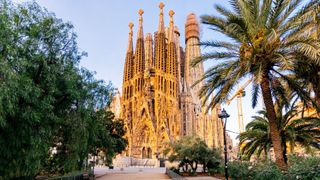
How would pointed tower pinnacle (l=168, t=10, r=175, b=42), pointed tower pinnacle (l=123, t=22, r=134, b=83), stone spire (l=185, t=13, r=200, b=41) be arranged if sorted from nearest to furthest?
1. pointed tower pinnacle (l=168, t=10, r=175, b=42)
2. pointed tower pinnacle (l=123, t=22, r=134, b=83)
3. stone spire (l=185, t=13, r=200, b=41)

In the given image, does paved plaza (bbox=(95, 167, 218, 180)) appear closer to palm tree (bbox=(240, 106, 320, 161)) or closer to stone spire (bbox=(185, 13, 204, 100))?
palm tree (bbox=(240, 106, 320, 161))

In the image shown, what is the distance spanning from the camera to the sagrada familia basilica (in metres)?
67.1

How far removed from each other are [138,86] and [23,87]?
2538 inches

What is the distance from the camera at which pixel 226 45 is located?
12.8 meters

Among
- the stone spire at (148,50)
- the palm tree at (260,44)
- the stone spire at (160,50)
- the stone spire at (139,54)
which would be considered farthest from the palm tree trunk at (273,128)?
the stone spire at (139,54)

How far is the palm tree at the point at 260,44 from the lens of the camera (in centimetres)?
1120

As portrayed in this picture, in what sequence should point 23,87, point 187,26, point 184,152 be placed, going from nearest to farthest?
point 23,87 → point 184,152 → point 187,26

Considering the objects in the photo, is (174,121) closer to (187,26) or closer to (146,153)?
(146,153)

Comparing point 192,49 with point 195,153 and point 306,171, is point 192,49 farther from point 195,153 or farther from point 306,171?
point 306,171

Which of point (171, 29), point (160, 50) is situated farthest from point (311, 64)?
point (171, 29)

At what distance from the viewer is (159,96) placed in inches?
2793

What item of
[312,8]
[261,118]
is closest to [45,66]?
[312,8]

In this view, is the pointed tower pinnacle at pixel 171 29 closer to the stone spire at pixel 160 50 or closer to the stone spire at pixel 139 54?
the stone spire at pixel 160 50

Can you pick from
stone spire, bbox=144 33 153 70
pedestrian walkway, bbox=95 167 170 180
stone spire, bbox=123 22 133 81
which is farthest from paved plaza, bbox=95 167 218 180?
stone spire, bbox=123 22 133 81
